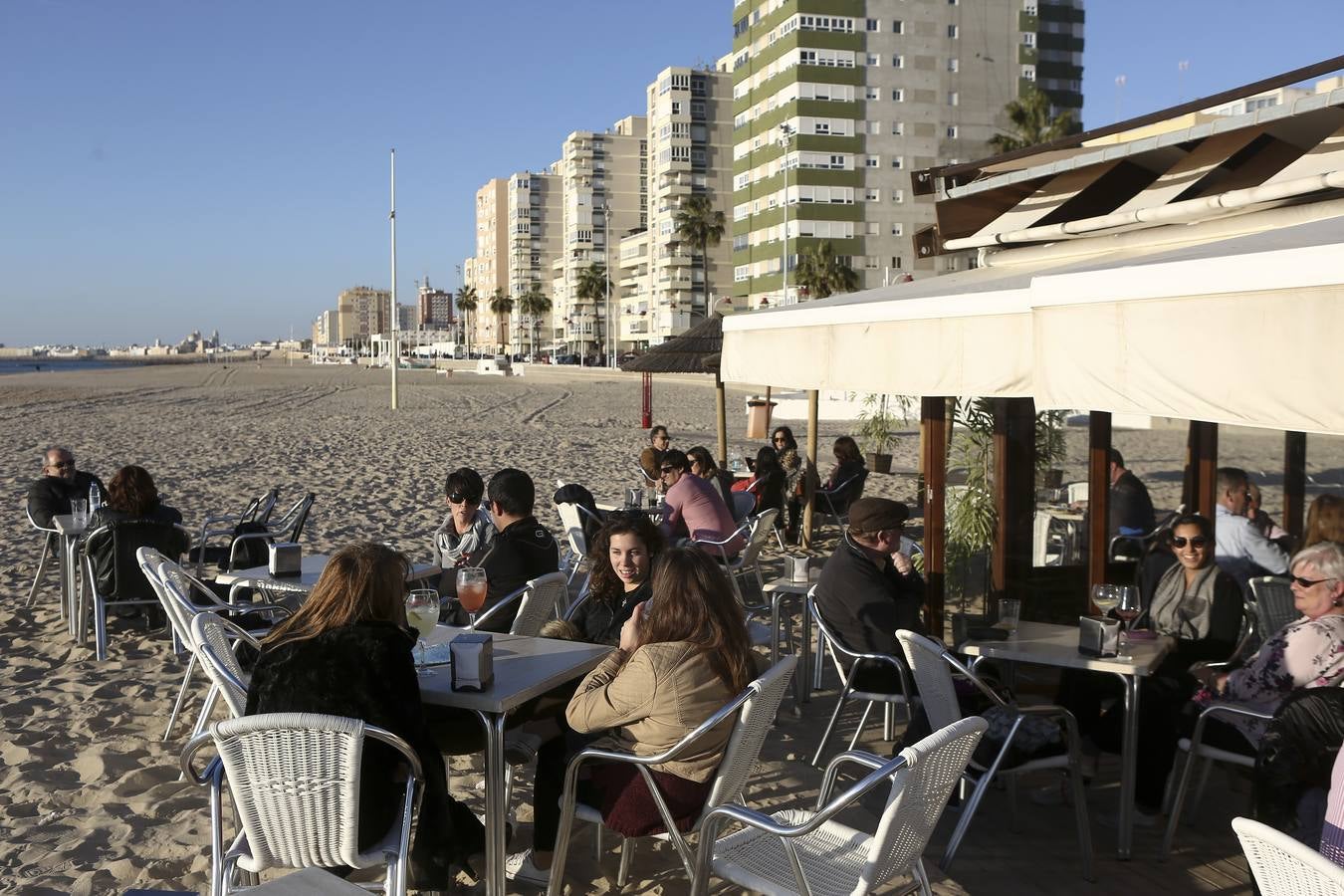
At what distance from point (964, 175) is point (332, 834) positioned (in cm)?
524

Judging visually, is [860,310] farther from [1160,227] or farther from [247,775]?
[247,775]

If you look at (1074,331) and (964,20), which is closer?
(1074,331)

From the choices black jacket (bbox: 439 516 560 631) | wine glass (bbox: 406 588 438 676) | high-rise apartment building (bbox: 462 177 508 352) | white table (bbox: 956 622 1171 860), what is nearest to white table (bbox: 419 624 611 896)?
wine glass (bbox: 406 588 438 676)

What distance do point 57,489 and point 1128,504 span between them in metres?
7.57

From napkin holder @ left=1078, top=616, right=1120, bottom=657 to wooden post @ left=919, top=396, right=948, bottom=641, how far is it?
5.91ft

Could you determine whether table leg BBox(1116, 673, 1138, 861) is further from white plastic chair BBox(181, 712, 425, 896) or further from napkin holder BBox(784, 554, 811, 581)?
white plastic chair BBox(181, 712, 425, 896)

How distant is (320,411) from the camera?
1233 inches

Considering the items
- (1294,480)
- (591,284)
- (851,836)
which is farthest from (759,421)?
(591,284)

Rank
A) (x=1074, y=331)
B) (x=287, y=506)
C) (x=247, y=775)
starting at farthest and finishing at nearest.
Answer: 1. (x=287, y=506)
2. (x=1074, y=331)
3. (x=247, y=775)

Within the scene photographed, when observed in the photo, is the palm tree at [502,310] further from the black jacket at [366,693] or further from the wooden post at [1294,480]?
the black jacket at [366,693]

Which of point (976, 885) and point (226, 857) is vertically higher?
point (226, 857)

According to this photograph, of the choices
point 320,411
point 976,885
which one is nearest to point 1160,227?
point 976,885

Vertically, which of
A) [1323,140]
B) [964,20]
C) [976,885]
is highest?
[964,20]

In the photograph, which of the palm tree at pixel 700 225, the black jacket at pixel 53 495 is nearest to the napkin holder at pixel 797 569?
the black jacket at pixel 53 495
